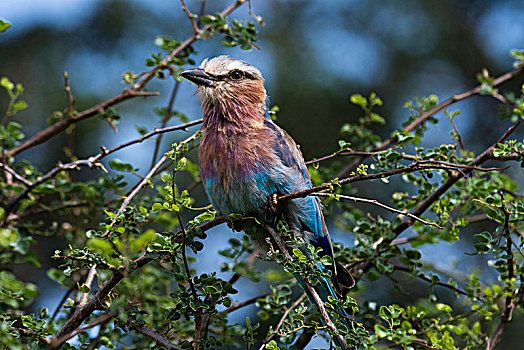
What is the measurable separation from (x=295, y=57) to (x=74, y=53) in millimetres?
2456

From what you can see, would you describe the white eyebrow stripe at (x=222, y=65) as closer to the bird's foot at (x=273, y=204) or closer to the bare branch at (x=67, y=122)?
the bare branch at (x=67, y=122)

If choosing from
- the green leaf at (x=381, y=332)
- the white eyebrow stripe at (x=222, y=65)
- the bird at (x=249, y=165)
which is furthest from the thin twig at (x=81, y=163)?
the green leaf at (x=381, y=332)

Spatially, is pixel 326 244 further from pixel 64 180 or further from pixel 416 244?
pixel 64 180

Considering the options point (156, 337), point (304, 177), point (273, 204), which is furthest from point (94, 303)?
point (304, 177)

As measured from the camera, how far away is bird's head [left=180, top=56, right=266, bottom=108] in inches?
121

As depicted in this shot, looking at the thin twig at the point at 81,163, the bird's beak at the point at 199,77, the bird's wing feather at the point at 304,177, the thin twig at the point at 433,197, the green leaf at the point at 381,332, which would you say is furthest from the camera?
the bird's beak at the point at 199,77

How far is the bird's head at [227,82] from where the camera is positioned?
3.08 meters

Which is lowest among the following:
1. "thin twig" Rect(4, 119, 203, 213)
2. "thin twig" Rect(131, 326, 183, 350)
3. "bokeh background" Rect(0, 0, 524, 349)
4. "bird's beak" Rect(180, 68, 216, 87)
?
"thin twig" Rect(131, 326, 183, 350)

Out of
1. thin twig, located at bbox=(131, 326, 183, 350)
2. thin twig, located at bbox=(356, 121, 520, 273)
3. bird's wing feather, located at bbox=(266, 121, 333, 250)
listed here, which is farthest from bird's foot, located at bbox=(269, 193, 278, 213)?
thin twig, located at bbox=(131, 326, 183, 350)

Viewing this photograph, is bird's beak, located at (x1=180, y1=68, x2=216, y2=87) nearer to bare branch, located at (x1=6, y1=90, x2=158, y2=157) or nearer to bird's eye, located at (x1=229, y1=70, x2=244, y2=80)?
bird's eye, located at (x1=229, y1=70, x2=244, y2=80)

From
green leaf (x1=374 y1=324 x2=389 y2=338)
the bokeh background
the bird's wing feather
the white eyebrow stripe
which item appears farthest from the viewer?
the bokeh background

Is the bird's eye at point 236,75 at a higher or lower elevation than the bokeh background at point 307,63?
lower

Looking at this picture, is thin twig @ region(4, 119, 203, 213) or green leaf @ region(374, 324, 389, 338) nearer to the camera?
green leaf @ region(374, 324, 389, 338)

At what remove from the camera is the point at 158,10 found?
6.84m
